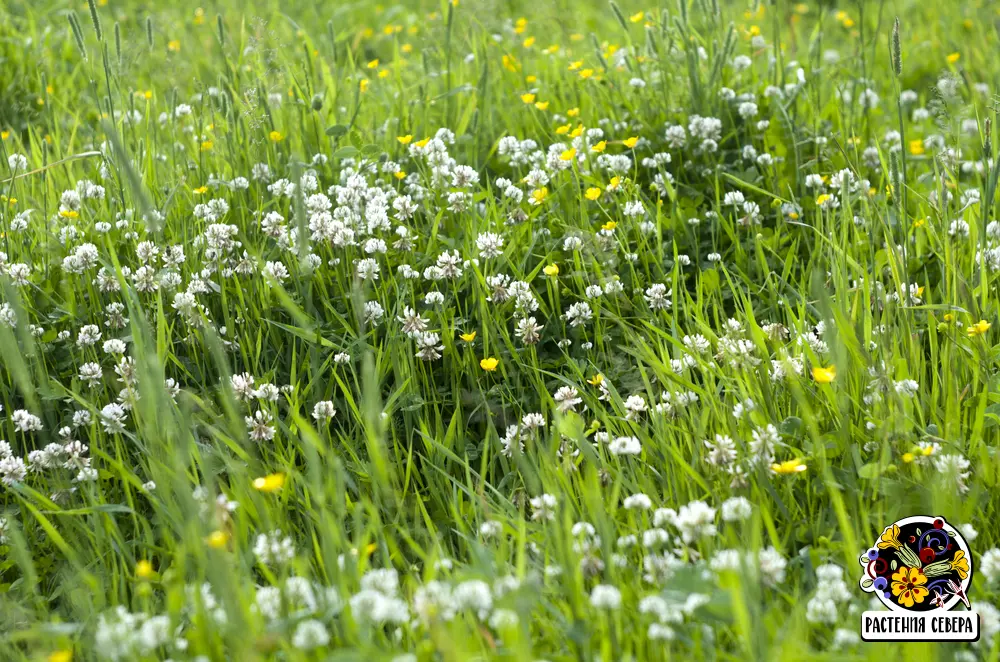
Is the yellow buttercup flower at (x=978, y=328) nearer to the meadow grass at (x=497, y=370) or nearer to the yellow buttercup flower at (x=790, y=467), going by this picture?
the meadow grass at (x=497, y=370)

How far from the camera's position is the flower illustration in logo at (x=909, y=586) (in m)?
1.70

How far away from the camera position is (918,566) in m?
1.76

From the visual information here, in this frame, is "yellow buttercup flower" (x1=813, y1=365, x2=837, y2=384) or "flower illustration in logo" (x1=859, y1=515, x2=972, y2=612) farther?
"yellow buttercup flower" (x1=813, y1=365, x2=837, y2=384)

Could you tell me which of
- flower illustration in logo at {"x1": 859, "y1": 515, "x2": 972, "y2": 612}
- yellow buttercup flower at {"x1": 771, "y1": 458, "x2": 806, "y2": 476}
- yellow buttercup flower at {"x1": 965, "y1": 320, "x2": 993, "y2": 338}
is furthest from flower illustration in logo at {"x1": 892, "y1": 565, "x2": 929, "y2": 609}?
yellow buttercup flower at {"x1": 965, "y1": 320, "x2": 993, "y2": 338}

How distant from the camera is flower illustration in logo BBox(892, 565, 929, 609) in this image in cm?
170

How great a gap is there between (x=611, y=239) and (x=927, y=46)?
340 centimetres

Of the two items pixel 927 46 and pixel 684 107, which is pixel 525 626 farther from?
pixel 927 46

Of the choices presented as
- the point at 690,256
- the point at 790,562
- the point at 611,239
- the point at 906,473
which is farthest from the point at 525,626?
the point at 690,256

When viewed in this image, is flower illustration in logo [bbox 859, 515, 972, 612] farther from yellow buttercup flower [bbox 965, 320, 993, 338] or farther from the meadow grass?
yellow buttercup flower [bbox 965, 320, 993, 338]

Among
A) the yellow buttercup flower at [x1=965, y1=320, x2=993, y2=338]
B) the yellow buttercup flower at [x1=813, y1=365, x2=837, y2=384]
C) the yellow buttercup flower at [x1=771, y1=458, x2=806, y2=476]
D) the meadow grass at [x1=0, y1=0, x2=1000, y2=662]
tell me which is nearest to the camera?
the meadow grass at [x1=0, y1=0, x2=1000, y2=662]

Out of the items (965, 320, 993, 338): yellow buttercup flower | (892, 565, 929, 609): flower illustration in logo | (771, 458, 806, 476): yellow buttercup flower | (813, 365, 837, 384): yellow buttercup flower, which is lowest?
(892, 565, 929, 609): flower illustration in logo

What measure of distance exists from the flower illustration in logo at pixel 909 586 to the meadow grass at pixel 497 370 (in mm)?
59

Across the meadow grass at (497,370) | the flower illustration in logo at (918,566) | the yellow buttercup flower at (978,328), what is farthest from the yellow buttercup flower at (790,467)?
the yellow buttercup flower at (978,328)

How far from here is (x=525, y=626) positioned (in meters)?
1.35
